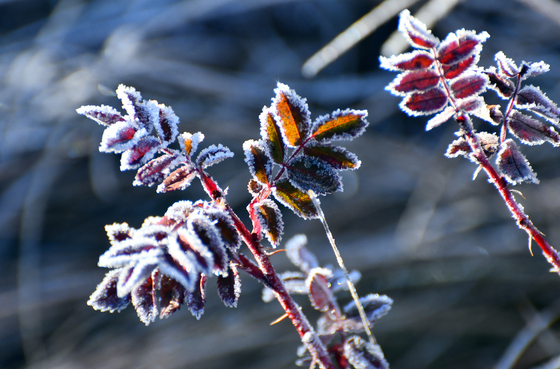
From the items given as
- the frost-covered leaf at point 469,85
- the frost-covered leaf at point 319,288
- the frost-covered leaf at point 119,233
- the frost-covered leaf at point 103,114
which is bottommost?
the frost-covered leaf at point 319,288

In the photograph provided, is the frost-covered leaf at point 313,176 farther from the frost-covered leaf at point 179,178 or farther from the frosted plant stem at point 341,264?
the frost-covered leaf at point 179,178

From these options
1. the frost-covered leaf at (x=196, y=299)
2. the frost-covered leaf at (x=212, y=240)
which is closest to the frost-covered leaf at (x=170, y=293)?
the frost-covered leaf at (x=196, y=299)

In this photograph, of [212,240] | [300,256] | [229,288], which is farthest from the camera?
[300,256]

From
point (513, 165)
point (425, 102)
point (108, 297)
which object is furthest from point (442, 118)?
point (108, 297)

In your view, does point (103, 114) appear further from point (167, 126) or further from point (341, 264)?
point (341, 264)

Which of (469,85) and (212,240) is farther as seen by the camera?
(469,85)

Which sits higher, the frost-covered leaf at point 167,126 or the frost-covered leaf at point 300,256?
the frost-covered leaf at point 167,126
